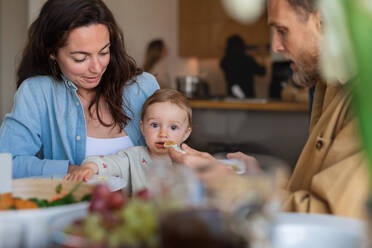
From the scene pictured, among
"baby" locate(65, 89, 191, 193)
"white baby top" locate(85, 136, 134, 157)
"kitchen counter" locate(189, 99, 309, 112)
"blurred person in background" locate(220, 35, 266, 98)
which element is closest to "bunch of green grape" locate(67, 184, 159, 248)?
"baby" locate(65, 89, 191, 193)

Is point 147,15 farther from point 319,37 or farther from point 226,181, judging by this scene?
point 226,181

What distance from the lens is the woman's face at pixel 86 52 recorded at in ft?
5.87

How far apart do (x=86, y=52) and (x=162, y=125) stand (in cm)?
47

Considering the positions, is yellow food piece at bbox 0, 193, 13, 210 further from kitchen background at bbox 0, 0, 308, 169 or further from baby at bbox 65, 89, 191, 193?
kitchen background at bbox 0, 0, 308, 169

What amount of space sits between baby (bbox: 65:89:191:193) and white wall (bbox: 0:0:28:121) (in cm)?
428

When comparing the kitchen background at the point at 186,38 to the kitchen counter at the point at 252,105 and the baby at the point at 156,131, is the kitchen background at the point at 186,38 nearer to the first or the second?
the kitchen counter at the point at 252,105

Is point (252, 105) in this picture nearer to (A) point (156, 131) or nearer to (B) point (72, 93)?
(A) point (156, 131)

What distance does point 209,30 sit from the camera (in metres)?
7.59

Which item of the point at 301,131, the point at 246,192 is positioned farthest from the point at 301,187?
the point at 301,131

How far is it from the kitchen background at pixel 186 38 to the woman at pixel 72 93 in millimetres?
3071

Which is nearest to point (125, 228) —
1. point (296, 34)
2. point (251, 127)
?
point (296, 34)

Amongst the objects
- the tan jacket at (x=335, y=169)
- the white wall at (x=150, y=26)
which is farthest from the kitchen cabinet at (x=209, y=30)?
the tan jacket at (x=335, y=169)

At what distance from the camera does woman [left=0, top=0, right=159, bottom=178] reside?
1.80 meters

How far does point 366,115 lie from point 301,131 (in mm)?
4325
